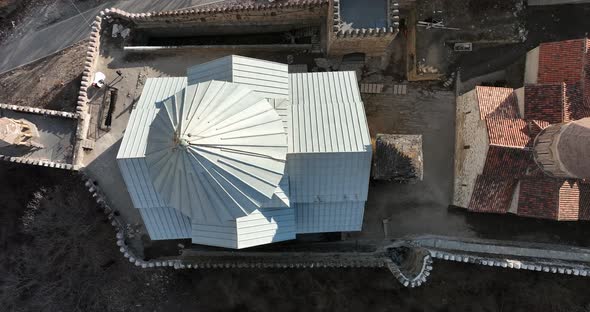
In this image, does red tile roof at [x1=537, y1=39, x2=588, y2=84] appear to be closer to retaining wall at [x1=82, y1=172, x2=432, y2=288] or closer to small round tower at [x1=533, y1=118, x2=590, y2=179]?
small round tower at [x1=533, y1=118, x2=590, y2=179]

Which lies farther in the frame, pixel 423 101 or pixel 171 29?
pixel 171 29

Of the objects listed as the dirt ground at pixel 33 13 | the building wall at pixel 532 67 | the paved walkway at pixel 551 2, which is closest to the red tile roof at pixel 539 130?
the building wall at pixel 532 67

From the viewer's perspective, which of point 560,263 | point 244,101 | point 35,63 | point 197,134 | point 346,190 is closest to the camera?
point 197,134

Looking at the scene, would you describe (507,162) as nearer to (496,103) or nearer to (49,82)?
(496,103)

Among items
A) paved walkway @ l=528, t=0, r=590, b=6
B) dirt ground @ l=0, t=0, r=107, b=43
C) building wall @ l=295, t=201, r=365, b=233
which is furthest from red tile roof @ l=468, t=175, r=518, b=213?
dirt ground @ l=0, t=0, r=107, b=43

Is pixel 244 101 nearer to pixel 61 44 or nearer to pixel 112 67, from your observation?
pixel 112 67

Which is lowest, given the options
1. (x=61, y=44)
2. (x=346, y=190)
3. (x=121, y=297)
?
(x=121, y=297)

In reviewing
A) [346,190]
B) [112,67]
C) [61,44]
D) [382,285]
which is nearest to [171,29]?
[112,67]
